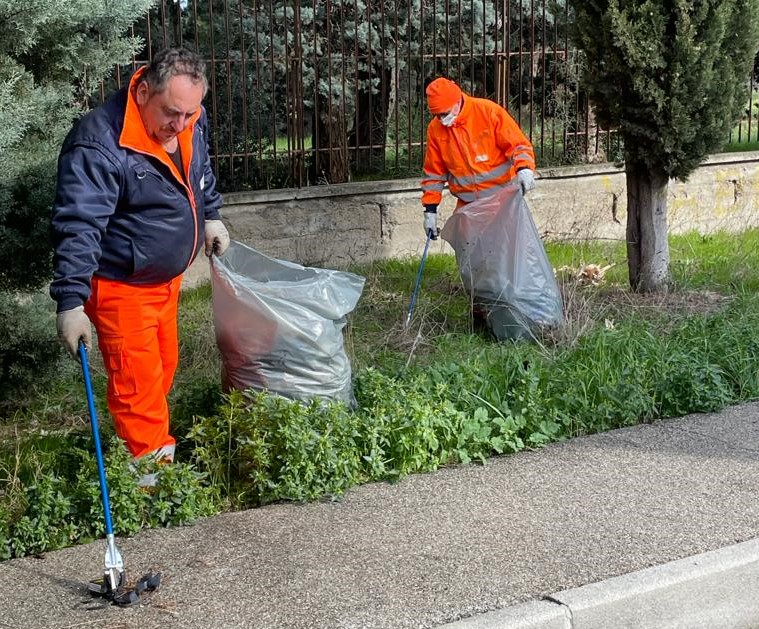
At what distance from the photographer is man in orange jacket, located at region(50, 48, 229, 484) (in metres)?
4.15

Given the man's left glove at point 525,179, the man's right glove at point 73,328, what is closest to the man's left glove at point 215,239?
the man's right glove at point 73,328

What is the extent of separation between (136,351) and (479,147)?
142 inches

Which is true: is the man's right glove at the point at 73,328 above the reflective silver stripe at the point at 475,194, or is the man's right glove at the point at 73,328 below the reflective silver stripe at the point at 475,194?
below

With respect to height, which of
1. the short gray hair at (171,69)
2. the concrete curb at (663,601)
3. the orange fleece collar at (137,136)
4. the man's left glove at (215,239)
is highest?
the short gray hair at (171,69)

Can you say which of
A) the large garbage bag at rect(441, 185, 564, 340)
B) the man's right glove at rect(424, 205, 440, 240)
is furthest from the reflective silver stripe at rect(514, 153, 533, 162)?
the man's right glove at rect(424, 205, 440, 240)

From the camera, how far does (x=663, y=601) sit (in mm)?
3857

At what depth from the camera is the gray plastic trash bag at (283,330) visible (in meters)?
4.91

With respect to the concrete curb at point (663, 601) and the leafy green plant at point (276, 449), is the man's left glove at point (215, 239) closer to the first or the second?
the leafy green plant at point (276, 449)

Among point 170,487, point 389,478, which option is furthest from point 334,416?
point 170,487

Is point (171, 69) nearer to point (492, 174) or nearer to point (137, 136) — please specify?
point (137, 136)

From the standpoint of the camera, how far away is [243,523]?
175 inches

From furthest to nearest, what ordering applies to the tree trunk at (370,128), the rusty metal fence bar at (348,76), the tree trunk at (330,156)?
the tree trunk at (370,128) < the tree trunk at (330,156) < the rusty metal fence bar at (348,76)

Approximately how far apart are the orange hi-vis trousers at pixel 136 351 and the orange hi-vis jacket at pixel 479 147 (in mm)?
3274

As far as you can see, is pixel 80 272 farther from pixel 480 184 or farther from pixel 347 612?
pixel 480 184
